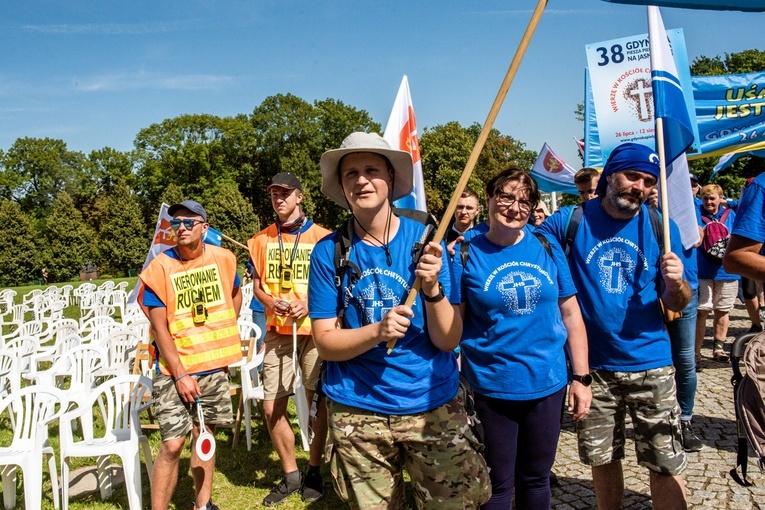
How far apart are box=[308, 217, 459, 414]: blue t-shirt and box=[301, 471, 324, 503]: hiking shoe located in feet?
6.79

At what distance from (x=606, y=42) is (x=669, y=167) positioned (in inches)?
115

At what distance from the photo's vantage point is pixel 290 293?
4.61 metres

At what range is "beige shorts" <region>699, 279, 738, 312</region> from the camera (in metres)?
7.14

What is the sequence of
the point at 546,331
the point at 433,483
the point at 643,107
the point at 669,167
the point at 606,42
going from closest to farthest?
the point at 433,483
the point at 546,331
the point at 669,167
the point at 643,107
the point at 606,42

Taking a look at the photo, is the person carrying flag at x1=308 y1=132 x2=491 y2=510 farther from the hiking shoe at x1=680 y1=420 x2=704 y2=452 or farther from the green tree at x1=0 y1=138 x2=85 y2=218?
the green tree at x1=0 y1=138 x2=85 y2=218

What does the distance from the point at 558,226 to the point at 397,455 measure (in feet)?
4.95

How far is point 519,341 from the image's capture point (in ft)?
9.07

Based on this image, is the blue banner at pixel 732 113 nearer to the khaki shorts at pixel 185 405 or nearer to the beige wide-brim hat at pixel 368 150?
the beige wide-brim hat at pixel 368 150

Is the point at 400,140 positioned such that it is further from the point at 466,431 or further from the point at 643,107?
the point at 466,431

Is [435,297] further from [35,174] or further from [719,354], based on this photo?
[35,174]

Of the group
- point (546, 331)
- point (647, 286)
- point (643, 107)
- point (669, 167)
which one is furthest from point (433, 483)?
point (643, 107)

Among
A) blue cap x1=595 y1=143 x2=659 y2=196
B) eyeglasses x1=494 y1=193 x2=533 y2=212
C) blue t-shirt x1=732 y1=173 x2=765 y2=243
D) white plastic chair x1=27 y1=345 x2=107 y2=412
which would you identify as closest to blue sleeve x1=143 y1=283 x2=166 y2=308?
white plastic chair x1=27 y1=345 x2=107 y2=412

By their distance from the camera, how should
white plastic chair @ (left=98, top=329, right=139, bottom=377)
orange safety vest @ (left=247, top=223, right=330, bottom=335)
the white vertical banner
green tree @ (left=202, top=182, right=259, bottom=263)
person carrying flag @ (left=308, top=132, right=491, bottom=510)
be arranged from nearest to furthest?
person carrying flag @ (left=308, top=132, right=491, bottom=510) → the white vertical banner → orange safety vest @ (left=247, top=223, right=330, bottom=335) → white plastic chair @ (left=98, top=329, right=139, bottom=377) → green tree @ (left=202, top=182, right=259, bottom=263)

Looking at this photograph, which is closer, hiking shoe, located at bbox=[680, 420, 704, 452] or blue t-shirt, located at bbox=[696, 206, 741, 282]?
hiking shoe, located at bbox=[680, 420, 704, 452]
